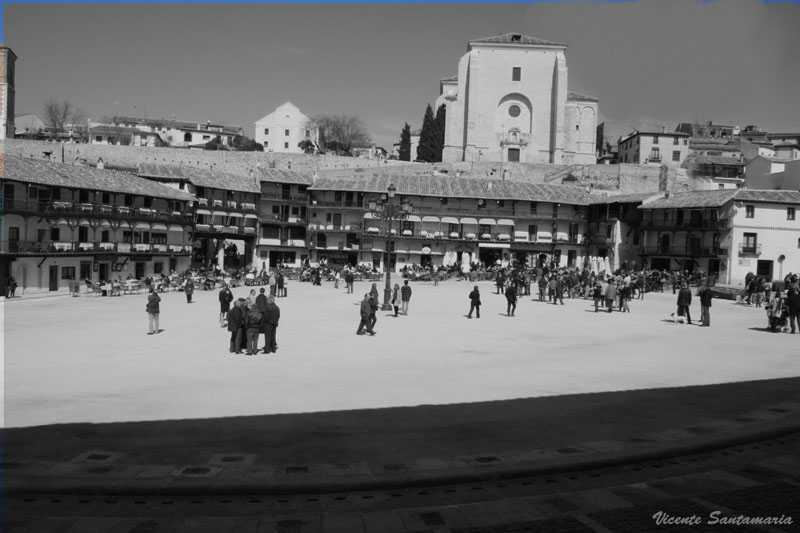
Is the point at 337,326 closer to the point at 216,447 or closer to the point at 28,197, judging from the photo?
the point at 216,447

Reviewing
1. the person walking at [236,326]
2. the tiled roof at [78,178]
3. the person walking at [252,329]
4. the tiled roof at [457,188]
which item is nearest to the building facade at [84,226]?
the tiled roof at [78,178]

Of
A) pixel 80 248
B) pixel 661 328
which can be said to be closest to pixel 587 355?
pixel 661 328

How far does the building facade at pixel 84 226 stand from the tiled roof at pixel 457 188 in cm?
1505

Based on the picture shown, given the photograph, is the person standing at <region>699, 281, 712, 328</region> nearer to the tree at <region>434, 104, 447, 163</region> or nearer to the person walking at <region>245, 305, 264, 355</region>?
the person walking at <region>245, 305, 264, 355</region>

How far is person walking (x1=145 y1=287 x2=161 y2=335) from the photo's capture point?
19.1 metres

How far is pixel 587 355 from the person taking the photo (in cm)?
1652

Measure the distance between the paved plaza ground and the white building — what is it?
82914mm

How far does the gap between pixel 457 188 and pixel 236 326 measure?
45566mm

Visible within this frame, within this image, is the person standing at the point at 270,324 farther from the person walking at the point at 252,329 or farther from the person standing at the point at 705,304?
the person standing at the point at 705,304

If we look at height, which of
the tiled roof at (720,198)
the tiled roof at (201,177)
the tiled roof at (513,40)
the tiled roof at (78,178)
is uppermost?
the tiled roof at (513,40)

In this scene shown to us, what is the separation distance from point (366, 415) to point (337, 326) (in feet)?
37.7

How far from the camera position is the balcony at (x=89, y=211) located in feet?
121

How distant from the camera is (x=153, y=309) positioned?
757 inches

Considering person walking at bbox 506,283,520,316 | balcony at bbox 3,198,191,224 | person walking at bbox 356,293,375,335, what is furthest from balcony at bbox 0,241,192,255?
person walking at bbox 506,283,520,316
